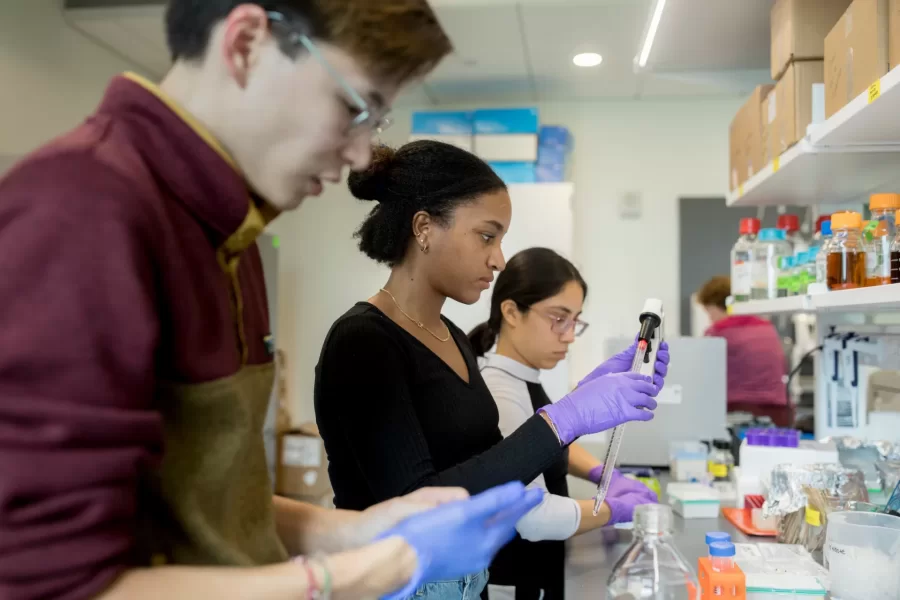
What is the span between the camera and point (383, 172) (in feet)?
4.36

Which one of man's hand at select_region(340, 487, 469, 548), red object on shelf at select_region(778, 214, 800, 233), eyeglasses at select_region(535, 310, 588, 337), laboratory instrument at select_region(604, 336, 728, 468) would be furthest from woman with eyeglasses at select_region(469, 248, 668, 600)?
red object on shelf at select_region(778, 214, 800, 233)

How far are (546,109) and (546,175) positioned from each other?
0.64m

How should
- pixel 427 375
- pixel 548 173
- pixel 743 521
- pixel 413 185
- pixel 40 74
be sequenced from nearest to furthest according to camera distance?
pixel 427 375 → pixel 413 185 → pixel 743 521 → pixel 40 74 → pixel 548 173

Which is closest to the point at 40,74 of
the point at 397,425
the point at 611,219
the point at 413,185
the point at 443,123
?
the point at 443,123

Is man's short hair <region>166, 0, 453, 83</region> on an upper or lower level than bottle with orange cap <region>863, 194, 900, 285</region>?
upper

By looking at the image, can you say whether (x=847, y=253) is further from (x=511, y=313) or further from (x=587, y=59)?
(x=587, y=59)

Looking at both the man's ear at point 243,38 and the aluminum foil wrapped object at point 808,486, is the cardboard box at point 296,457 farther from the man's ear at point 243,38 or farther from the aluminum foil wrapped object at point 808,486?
the man's ear at point 243,38

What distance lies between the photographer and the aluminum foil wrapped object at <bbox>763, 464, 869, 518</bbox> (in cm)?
140

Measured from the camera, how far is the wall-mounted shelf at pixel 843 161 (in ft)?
→ 3.93

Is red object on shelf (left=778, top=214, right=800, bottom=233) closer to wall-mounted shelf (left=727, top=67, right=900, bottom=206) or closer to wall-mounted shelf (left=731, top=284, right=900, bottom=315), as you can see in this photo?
wall-mounted shelf (left=727, top=67, right=900, bottom=206)

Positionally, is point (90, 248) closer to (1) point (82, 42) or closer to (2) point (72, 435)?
(2) point (72, 435)

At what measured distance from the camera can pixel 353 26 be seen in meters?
0.62

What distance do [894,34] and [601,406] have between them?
783 mm

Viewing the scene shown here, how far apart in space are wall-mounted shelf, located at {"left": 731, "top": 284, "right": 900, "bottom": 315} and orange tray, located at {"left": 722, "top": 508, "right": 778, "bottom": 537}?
51 centimetres
